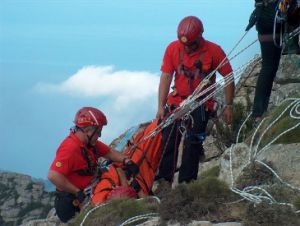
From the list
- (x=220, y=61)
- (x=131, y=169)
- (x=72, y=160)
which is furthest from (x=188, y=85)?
(x=72, y=160)

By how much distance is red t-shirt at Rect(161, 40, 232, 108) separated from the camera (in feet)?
29.5

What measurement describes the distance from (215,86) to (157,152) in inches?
49.8

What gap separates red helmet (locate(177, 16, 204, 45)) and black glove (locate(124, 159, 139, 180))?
5.93 feet

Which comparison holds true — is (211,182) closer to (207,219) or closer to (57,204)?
(207,219)

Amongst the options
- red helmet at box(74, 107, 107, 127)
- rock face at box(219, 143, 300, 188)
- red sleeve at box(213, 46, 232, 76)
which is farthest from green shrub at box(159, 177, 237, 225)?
red sleeve at box(213, 46, 232, 76)

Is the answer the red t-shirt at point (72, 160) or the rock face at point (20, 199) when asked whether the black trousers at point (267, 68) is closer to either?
the red t-shirt at point (72, 160)

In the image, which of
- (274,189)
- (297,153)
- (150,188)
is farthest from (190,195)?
(150,188)

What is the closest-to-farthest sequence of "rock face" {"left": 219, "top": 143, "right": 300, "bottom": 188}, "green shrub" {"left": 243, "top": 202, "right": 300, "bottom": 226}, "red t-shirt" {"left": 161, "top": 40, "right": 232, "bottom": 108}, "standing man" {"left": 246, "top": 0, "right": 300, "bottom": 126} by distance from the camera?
"green shrub" {"left": 243, "top": 202, "right": 300, "bottom": 226}
"rock face" {"left": 219, "top": 143, "right": 300, "bottom": 188}
"standing man" {"left": 246, "top": 0, "right": 300, "bottom": 126}
"red t-shirt" {"left": 161, "top": 40, "right": 232, "bottom": 108}

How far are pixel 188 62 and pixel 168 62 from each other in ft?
0.99

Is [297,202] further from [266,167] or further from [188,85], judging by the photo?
[188,85]

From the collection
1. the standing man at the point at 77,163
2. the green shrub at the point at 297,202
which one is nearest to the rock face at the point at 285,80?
the standing man at the point at 77,163

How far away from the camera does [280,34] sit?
800 cm

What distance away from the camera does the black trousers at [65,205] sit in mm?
8547

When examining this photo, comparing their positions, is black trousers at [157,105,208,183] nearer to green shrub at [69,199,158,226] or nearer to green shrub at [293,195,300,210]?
green shrub at [69,199,158,226]
